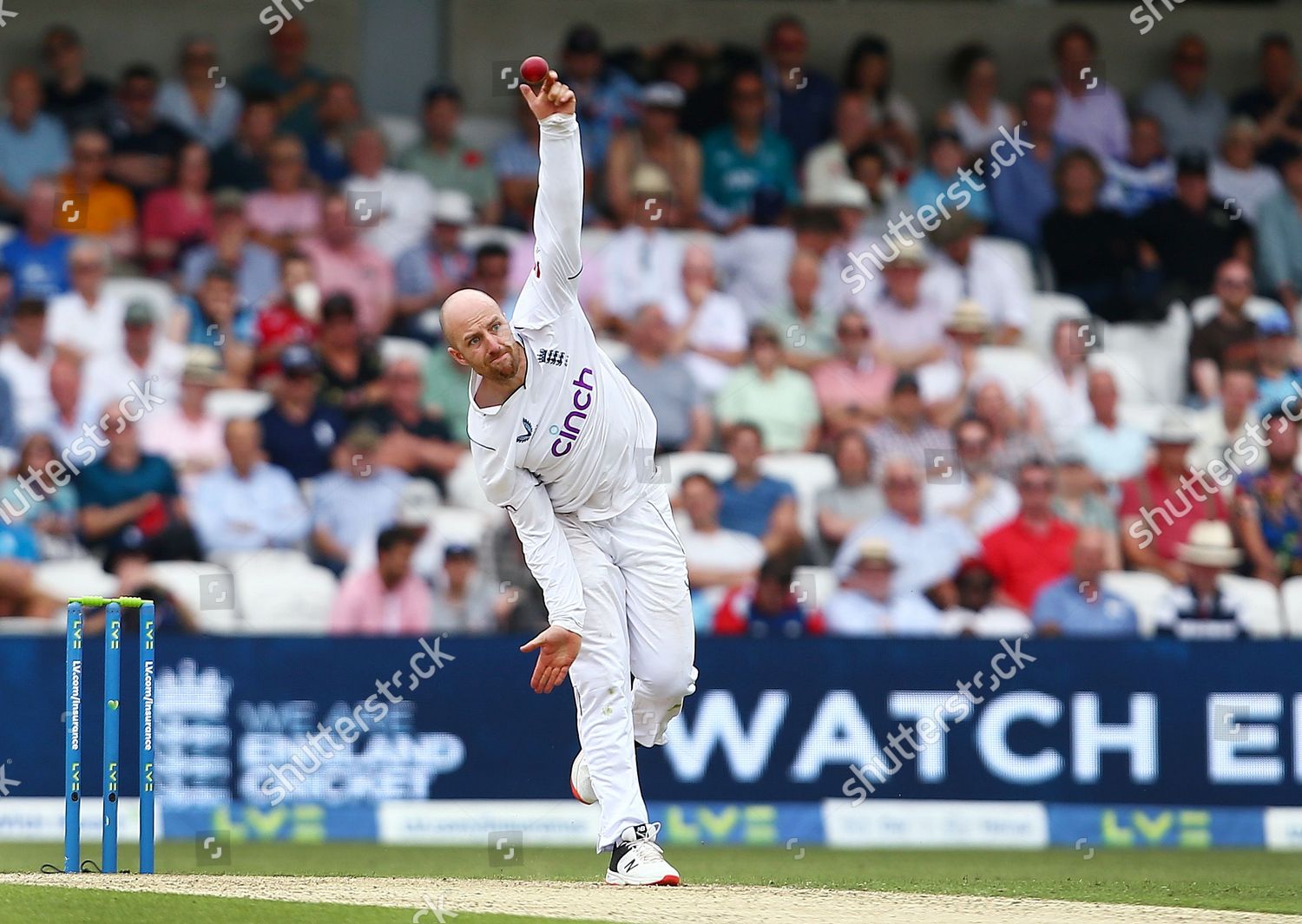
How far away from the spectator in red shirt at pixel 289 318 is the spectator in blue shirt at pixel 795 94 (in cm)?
367

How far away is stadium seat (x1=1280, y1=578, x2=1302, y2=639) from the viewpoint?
1219 cm

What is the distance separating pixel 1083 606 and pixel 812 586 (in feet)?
5.10

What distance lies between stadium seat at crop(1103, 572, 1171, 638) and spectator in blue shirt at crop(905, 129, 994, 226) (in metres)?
3.45

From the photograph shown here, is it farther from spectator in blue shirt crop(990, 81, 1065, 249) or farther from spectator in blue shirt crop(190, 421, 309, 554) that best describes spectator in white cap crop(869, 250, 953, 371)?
spectator in blue shirt crop(190, 421, 309, 554)

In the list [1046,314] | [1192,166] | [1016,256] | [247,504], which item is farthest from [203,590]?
[1192,166]

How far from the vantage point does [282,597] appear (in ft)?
39.0

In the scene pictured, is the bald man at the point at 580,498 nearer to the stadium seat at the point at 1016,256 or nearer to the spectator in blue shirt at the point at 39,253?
the spectator in blue shirt at the point at 39,253

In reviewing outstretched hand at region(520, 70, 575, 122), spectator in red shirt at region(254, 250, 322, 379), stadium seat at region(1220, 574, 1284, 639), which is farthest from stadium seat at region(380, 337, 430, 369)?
outstretched hand at region(520, 70, 575, 122)

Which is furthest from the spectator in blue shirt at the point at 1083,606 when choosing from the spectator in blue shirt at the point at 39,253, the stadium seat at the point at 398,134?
the spectator in blue shirt at the point at 39,253

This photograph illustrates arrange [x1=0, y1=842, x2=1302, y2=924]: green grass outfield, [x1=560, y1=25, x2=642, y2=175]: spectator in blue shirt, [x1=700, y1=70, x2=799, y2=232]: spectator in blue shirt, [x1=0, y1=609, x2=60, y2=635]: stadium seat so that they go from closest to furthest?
[x1=0, y1=842, x2=1302, y2=924]: green grass outfield
[x1=0, y1=609, x2=60, y2=635]: stadium seat
[x1=560, y1=25, x2=642, y2=175]: spectator in blue shirt
[x1=700, y1=70, x2=799, y2=232]: spectator in blue shirt

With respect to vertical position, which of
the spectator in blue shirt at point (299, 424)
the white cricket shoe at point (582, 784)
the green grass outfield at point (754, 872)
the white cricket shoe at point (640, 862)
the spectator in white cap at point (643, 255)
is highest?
the spectator in white cap at point (643, 255)

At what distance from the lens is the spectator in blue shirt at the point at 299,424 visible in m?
12.5

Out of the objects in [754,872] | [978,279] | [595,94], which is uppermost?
[595,94]

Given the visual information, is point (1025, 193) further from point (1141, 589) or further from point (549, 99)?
point (549, 99)
